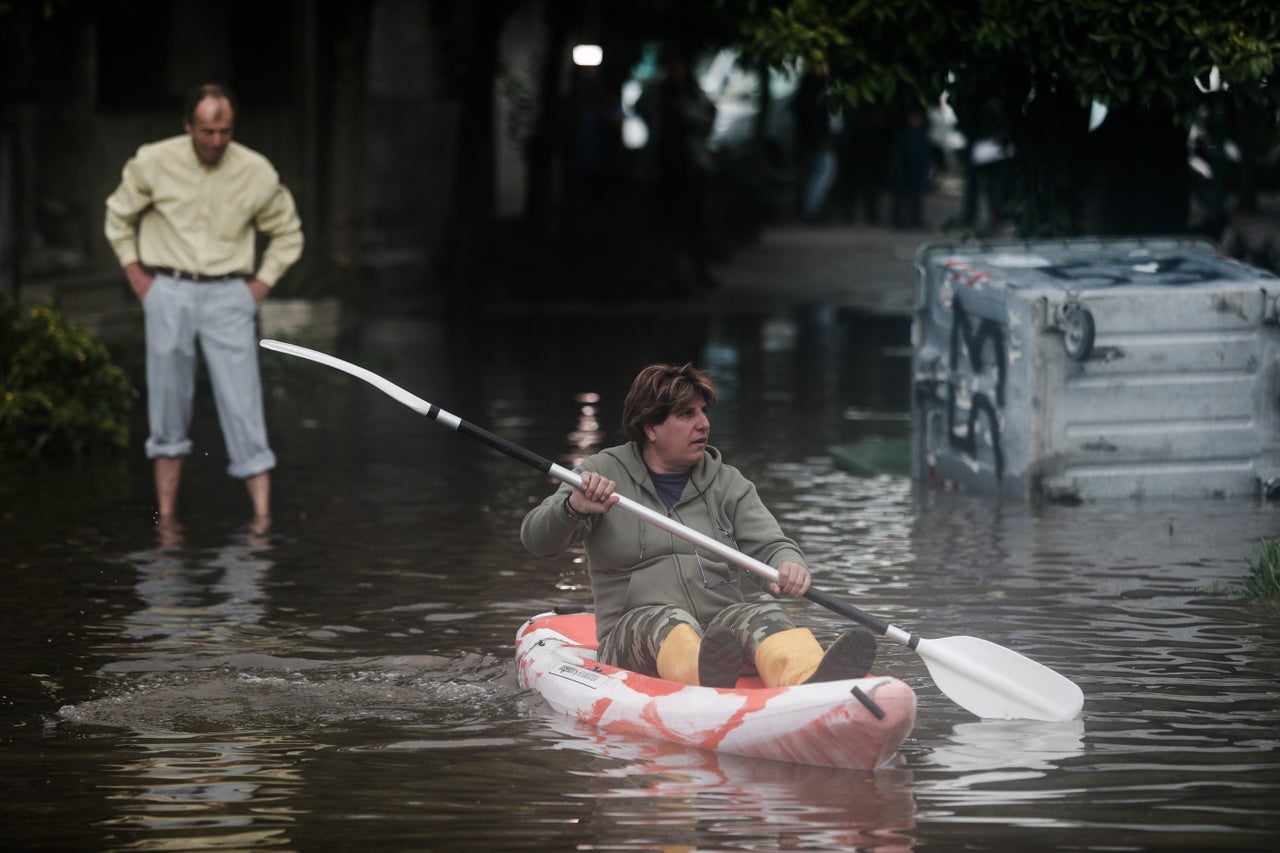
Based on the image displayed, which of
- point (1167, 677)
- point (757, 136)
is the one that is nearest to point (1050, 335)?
point (1167, 677)

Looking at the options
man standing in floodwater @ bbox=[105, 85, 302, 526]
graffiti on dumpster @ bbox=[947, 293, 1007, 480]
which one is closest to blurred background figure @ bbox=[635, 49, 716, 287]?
graffiti on dumpster @ bbox=[947, 293, 1007, 480]

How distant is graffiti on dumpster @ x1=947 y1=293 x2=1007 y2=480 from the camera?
32.9 ft

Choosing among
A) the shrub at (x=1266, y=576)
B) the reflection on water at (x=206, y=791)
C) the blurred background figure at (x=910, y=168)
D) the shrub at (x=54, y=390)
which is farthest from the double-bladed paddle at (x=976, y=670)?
the blurred background figure at (x=910, y=168)

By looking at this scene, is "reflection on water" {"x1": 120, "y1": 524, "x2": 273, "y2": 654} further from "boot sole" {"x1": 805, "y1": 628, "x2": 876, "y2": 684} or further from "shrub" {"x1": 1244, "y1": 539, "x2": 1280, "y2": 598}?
"shrub" {"x1": 1244, "y1": 539, "x2": 1280, "y2": 598}

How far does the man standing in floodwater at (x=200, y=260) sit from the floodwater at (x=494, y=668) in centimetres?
46

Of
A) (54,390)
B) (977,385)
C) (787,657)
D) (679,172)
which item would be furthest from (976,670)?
(679,172)

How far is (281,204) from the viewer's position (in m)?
9.84

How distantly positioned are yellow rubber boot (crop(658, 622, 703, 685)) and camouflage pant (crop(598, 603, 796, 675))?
36 mm

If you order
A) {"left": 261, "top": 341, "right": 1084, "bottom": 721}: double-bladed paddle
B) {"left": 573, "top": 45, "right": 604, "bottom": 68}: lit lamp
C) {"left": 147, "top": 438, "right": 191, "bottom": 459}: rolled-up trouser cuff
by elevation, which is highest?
{"left": 573, "top": 45, "right": 604, "bottom": 68}: lit lamp

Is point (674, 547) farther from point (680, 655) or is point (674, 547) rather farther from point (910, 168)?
point (910, 168)

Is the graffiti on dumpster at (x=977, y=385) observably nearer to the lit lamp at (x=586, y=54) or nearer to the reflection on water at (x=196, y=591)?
the reflection on water at (x=196, y=591)

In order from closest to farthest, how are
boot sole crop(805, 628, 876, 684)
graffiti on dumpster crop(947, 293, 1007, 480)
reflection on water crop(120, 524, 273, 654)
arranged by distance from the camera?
boot sole crop(805, 628, 876, 684) → reflection on water crop(120, 524, 273, 654) → graffiti on dumpster crop(947, 293, 1007, 480)

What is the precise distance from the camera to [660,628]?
20.6ft

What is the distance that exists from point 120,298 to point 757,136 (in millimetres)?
18890
